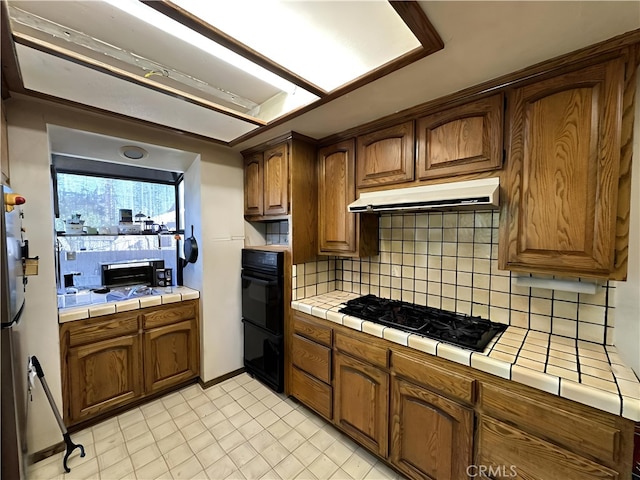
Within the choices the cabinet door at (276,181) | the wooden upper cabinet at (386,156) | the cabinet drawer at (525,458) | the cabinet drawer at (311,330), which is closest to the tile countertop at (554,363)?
the cabinet drawer at (525,458)

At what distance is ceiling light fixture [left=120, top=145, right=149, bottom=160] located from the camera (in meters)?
2.14

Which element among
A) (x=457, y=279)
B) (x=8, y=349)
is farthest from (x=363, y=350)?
(x=8, y=349)

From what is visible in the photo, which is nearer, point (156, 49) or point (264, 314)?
point (156, 49)

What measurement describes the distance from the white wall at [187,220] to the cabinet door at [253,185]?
0.07 meters

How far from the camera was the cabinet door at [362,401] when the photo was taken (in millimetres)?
1602

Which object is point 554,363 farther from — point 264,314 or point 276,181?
point 276,181

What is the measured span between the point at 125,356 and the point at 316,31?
8.50 ft

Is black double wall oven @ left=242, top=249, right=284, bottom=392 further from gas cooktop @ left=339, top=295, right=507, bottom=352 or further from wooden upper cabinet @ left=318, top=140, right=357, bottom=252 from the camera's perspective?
gas cooktop @ left=339, top=295, right=507, bottom=352

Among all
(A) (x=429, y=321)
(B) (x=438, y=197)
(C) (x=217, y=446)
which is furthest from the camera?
(C) (x=217, y=446)

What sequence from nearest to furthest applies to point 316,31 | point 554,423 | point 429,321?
1. point 554,423
2. point 316,31
3. point 429,321

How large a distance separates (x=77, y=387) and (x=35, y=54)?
2080mm

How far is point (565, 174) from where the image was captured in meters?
1.21

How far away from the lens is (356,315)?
70.6 inches

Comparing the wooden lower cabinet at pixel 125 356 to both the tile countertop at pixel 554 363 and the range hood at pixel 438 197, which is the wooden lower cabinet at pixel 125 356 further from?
the range hood at pixel 438 197
